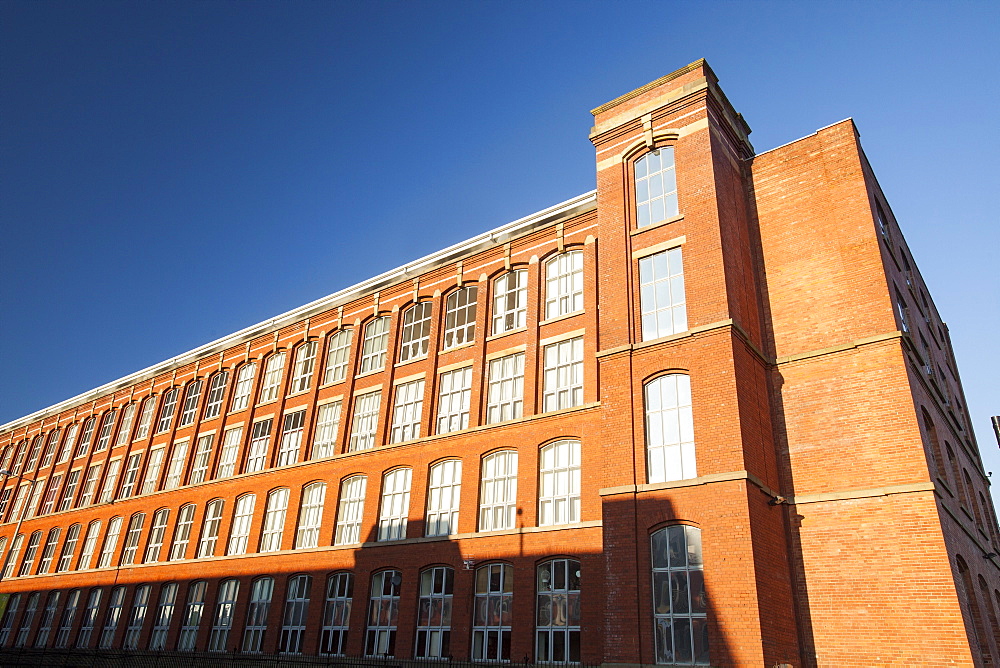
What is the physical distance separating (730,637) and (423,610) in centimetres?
1111

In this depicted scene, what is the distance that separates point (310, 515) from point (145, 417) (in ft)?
58.4

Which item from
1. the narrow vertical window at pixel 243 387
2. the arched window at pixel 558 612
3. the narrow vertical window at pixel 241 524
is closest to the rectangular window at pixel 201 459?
the narrow vertical window at pixel 243 387

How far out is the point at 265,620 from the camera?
27.6 m

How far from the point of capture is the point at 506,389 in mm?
25250

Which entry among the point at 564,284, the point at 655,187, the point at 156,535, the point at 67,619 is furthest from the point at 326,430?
the point at 67,619

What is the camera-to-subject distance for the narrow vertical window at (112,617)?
3325 cm

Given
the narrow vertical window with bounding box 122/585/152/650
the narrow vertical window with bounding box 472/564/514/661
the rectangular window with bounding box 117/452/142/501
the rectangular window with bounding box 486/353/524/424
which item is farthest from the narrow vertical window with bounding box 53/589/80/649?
the rectangular window with bounding box 486/353/524/424

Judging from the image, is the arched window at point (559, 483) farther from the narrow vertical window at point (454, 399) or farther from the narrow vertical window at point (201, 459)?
the narrow vertical window at point (201, 459)

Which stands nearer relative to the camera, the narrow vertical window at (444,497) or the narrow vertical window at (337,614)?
the narrow vertical window at (444,497)

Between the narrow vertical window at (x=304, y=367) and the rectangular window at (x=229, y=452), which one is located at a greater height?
the narrow vertical window at (x=304, y=367)

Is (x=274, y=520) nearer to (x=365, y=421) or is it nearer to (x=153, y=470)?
(x=365, y=421)

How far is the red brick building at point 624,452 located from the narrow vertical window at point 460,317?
0.13 meters

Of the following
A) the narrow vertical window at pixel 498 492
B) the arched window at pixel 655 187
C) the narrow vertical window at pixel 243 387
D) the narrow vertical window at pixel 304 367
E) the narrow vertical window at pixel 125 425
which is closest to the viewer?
the arched window at pixel 655 187

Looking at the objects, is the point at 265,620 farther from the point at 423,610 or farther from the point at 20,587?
the point at 20,587
